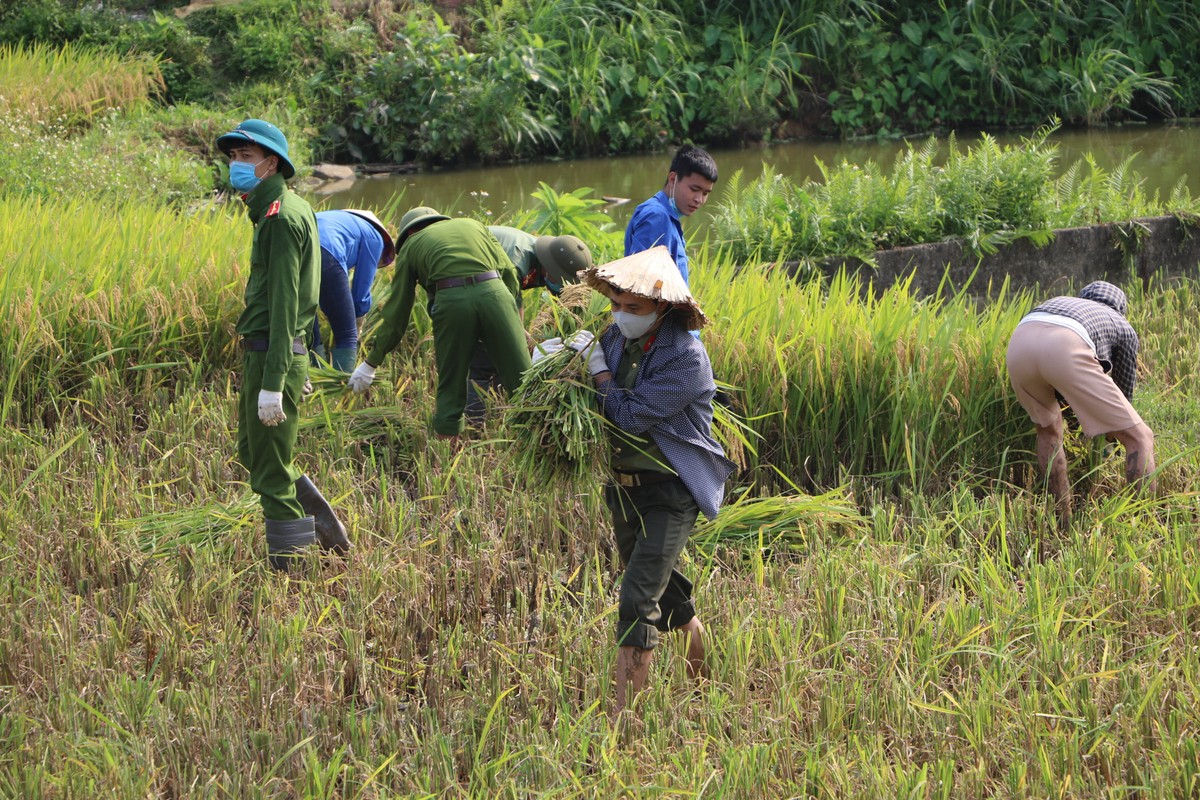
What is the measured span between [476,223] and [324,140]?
24.3 ft

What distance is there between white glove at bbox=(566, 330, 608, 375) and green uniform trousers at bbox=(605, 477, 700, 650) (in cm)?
34

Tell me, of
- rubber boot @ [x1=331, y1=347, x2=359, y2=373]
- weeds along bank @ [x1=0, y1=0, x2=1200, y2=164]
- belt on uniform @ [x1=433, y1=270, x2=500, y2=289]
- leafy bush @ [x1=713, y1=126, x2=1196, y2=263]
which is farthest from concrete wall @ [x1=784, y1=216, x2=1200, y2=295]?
weeds along bank @ [x1=0, y1=0, x2=1200, y2=164]

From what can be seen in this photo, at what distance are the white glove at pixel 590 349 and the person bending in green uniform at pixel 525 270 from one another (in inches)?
54.6

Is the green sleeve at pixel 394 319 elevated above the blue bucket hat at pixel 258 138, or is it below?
below

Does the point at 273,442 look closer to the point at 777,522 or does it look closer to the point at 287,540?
the point at 287,540

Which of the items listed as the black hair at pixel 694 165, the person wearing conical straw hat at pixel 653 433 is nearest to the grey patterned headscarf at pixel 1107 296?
the black hair at pixel 694 165

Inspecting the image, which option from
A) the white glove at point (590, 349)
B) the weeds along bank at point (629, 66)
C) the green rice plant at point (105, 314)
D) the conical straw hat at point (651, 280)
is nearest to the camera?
the conical straw hat at point (651, 280)

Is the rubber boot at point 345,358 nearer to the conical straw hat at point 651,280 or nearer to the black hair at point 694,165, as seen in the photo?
the black hair at point 694,165

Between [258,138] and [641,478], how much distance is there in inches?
66.0

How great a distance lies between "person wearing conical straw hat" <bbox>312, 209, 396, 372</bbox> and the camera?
17.5 feet

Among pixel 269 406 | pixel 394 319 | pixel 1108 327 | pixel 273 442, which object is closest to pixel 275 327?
pixel 269 406

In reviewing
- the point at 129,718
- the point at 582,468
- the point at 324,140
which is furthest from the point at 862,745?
the point at 324,140

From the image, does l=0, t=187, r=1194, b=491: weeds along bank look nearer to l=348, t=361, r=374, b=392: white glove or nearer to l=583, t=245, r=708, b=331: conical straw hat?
l=348, t=361, r=374, b=392: white glove

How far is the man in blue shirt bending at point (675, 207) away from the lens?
4.91 m
